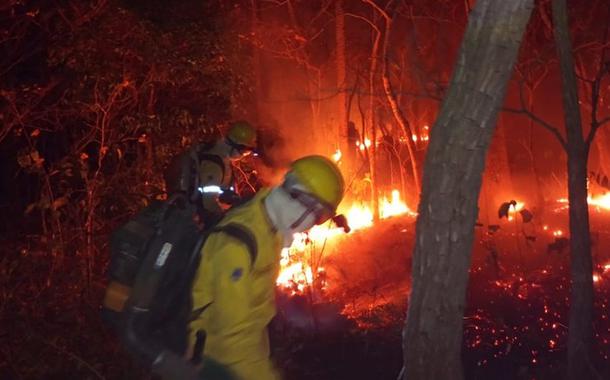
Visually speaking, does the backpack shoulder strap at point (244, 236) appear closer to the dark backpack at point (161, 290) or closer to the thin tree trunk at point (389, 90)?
the dark backpack at point (161, 290)

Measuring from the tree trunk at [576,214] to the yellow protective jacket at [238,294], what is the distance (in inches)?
124

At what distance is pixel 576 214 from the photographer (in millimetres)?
4918

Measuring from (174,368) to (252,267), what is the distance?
565 mm

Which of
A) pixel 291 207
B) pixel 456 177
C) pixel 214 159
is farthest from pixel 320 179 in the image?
pixel 214 159

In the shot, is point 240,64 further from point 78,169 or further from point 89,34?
point 78,169

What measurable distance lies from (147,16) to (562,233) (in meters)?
7.55

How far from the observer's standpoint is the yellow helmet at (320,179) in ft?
8.84

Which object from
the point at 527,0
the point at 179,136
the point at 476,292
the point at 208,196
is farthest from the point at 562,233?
the point at 527,0

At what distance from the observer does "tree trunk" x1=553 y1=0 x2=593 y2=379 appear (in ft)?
15.9

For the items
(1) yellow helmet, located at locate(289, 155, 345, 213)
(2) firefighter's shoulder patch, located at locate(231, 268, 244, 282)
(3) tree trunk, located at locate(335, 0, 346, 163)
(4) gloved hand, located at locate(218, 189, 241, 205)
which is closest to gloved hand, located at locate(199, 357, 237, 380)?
(2) firefighter's shoulder patch, located at locate(231, 268, 244, 282)

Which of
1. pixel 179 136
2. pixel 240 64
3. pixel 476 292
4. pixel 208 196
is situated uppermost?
pixel 240 64

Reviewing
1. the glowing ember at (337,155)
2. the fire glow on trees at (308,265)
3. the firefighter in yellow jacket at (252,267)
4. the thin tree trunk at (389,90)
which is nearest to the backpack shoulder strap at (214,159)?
the fire glow on trees at (308,265)

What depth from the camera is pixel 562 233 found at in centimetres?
1034

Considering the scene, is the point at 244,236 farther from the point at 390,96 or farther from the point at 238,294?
the point at 390,96
